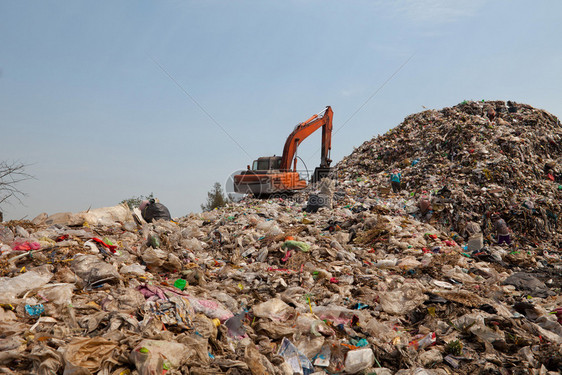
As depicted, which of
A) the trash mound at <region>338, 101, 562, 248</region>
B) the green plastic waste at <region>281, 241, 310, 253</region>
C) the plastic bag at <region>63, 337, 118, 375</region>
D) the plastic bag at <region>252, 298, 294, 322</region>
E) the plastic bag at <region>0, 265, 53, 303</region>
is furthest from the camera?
Answer: the trash mound at <region>338, 101, 562, 248</region>

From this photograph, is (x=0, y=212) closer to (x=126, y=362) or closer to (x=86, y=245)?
(x=86, y=245)

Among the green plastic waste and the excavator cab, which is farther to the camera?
the excavator cab

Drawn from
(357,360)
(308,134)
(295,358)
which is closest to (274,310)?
(295,358)

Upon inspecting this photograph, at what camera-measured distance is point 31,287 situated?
3885 mm

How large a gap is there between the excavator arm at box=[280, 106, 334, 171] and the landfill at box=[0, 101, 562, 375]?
3997 millimetres

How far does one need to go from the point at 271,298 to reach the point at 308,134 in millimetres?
10528

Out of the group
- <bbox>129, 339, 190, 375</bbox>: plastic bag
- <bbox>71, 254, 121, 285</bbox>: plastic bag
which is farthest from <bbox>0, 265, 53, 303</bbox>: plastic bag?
<bbox>129, 339, 190, 375</bbox>: plastic bag

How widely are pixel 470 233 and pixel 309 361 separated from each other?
803cm

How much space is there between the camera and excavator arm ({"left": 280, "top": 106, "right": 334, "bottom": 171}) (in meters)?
13.5

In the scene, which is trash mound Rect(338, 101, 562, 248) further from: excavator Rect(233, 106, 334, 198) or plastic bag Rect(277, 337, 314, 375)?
plastic bag Rect(277, 337, 314, 375)

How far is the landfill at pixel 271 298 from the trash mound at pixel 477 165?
40.1 inches

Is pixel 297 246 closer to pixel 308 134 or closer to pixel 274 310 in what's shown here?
pixel 274 310

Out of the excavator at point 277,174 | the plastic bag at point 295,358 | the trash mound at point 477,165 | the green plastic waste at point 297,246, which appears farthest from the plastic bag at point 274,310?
the excavator at point 277,174

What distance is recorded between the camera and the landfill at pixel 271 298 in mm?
3094
